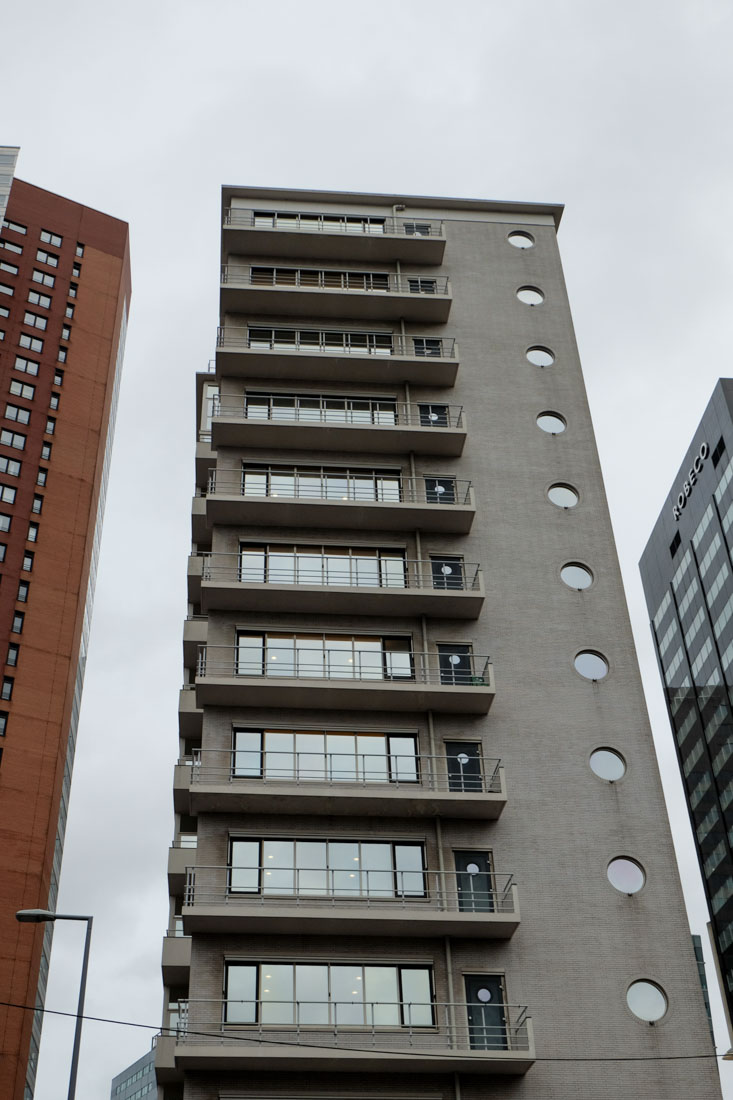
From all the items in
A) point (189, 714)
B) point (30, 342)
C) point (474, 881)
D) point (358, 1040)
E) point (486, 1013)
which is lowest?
point (358, 1040)

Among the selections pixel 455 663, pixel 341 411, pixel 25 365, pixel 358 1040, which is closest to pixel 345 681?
pixel 455 663

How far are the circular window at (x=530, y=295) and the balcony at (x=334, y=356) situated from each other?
3927mm

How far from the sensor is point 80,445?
88688 millimetres

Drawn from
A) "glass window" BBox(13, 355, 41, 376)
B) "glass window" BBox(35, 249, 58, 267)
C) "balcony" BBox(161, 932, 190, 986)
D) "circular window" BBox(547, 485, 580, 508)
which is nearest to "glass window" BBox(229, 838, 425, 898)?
"balcony" BBox(161, 932, 190, 986)

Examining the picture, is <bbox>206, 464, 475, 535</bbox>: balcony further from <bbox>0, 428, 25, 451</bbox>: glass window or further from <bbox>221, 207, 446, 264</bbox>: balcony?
<bbox>0, 428, 25, 451</bbox>: glass window

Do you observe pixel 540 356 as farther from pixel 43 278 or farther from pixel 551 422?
pixel 43 278

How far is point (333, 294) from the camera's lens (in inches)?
1644

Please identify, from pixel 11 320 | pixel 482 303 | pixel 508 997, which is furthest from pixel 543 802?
pixel 11 320

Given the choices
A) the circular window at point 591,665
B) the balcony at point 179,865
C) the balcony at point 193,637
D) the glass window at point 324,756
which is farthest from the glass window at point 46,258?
the circular window at point 591,665

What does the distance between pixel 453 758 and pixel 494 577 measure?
633 cm

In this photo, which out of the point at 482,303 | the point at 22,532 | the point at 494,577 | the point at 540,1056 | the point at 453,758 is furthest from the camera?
the point at 22,532

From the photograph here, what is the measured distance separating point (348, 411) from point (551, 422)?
714 centimetres

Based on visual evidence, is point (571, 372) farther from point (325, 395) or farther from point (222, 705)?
point (222, 705)

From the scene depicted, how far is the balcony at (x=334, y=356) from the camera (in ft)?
132
